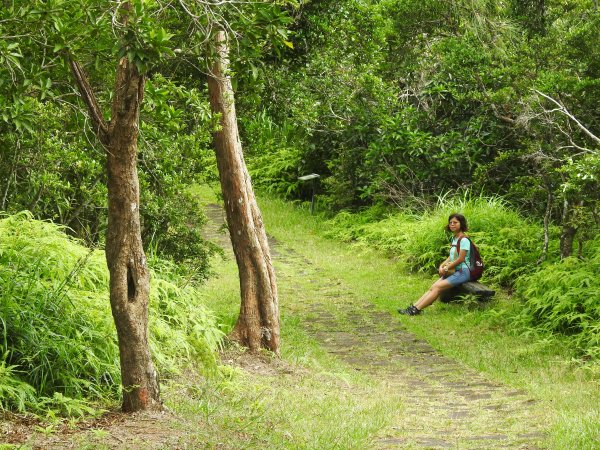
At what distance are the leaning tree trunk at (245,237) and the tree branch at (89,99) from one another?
389 centimetres

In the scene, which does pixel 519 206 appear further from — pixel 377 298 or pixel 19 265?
pixel 19 265

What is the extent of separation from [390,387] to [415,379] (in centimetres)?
55

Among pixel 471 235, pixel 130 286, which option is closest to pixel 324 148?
pixel 471 235

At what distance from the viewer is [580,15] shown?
17078 millimetres

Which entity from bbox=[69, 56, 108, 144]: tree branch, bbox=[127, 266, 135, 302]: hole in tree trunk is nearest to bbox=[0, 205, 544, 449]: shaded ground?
bbox=[127, 266, 135, 302]: hole in tree trunk

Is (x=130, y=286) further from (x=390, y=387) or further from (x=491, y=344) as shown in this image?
(x=491, y=344)

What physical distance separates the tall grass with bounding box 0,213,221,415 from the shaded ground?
0.56 metres

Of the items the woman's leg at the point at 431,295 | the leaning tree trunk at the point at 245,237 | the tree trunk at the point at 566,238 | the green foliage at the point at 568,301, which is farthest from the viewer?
the woman's leg at the point at 431,295

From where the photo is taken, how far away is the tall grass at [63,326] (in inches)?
293

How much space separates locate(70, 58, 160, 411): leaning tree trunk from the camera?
6.82 metres

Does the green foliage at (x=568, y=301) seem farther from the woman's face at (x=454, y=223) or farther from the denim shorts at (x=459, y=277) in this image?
the woman's face at (x=454, y=223)

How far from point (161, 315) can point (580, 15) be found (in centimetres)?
1089

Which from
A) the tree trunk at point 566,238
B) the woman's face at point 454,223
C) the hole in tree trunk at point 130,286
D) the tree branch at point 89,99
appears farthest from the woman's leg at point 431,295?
the tree branch at point 89,99

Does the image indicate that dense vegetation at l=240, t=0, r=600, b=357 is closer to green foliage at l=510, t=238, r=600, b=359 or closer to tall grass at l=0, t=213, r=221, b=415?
green foliage at l=510, t=238, r=600, b=359
